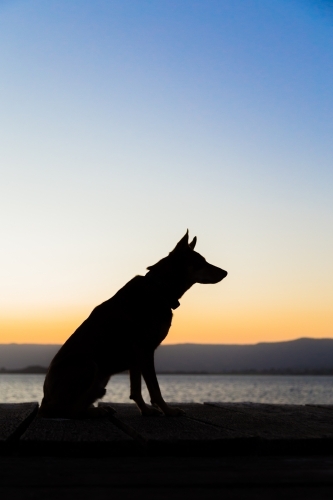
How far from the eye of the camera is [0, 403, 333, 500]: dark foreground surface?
2500 mm

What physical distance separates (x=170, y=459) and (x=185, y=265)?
12.0 ft

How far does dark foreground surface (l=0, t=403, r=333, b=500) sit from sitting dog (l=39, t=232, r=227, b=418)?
2.83 feet

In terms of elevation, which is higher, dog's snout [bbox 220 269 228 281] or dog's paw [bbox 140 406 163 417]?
dog's snout [bbox 220 269 228 281]

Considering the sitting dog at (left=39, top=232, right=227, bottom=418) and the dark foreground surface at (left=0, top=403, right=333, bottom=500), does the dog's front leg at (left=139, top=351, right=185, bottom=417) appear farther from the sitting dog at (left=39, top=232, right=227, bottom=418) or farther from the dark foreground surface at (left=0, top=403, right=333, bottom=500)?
the dark foreground surface at (left=0, top=403, right=333, bottom=500)

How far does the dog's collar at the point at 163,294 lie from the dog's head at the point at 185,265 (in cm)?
16

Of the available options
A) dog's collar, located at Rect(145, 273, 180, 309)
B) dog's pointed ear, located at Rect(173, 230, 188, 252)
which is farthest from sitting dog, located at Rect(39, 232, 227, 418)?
dog's pointed ear, located at Rect(173, 230, 188, 252)

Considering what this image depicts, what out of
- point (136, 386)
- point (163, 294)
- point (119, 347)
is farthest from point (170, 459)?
point (163, 294)

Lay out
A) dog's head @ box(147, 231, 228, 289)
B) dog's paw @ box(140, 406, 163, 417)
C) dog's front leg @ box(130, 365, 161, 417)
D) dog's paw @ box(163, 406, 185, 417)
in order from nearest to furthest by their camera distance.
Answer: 1. dog's paw @ box(163, 406, 185, 417)
2. dog's paw @ box(140, 406, 163, 417)
3. dog's front leg @ box(130, 365, 161, 417)
4. dog's head @ box(147, 231, 228, 289)

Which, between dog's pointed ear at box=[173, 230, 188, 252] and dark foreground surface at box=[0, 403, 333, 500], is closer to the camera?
dark foreground surface at box=[0, 403, 333, 500]

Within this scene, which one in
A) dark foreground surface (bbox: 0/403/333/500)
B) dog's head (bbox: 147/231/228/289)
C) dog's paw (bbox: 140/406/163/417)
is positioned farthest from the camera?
dog's head (bbox: 147/231/228/289)

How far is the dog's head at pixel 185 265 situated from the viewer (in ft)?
21.9

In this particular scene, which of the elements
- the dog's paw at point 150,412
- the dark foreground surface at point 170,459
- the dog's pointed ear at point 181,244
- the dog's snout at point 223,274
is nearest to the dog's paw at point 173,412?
the dog's paw at point 150,412

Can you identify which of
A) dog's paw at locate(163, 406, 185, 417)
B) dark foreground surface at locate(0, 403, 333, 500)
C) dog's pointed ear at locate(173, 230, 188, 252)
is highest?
dog's pointed ear at locate(173, 230, 188, 252)

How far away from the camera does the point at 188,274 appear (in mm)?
6805
